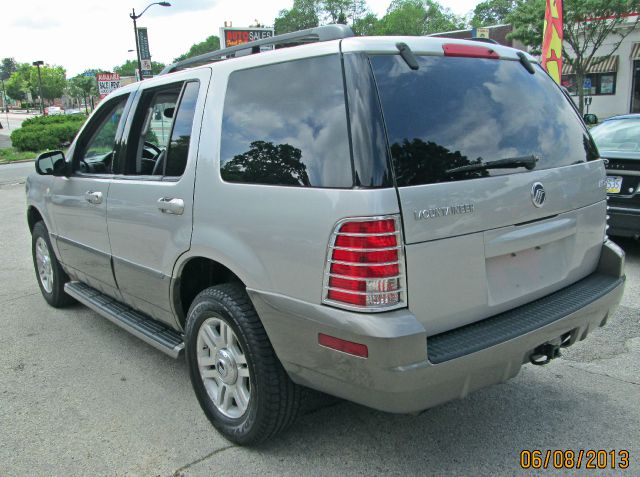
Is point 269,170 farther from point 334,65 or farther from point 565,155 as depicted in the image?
point 565,155

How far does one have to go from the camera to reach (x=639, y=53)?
28906 mm

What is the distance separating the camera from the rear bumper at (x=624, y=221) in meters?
5.78

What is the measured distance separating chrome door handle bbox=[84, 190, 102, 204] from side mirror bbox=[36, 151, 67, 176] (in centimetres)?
50

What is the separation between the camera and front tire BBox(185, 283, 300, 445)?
2686 millimetres

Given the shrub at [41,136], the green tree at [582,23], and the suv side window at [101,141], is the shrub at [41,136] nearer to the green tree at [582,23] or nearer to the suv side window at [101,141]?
the green tree at [582,23]

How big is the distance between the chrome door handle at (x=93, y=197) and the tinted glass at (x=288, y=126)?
4.80 ft

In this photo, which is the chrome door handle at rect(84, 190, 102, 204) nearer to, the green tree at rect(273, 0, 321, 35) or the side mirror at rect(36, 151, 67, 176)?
the side mirror at rect(36, 151, 67, 176)

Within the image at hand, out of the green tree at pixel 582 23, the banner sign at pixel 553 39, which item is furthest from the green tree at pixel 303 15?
the banner sign at pixel 553 39

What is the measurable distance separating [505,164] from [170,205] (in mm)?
1773

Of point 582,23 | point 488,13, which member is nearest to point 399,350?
point 582,23

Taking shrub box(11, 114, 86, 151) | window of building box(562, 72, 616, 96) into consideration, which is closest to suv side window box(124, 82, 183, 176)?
shrub box(11, 114, 86, 151)

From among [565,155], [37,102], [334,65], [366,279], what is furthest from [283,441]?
[37,102]

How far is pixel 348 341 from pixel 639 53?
32.7 metres

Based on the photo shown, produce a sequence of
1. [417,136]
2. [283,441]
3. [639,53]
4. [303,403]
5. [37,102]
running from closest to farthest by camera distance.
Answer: [417,136] < [303,403] < [283,441] < [639,53] < [37,102]
